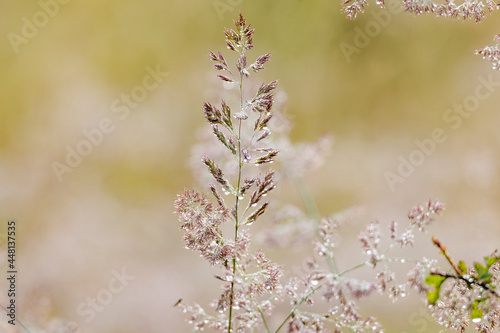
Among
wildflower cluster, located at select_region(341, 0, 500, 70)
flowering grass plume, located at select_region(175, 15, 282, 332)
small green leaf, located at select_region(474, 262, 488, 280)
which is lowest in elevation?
small green leaf, located at select_region(474, 262, 488, 280)

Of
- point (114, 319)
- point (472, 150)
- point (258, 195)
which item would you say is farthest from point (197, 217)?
point (472, 150)

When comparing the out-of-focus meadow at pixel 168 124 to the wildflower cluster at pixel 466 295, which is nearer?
the wildflower cluster at pixel 466 295

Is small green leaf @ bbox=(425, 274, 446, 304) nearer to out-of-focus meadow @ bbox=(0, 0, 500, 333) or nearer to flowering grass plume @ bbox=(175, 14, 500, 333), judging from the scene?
flowering grass plume @ bbox=(175, 14, 500, 333)

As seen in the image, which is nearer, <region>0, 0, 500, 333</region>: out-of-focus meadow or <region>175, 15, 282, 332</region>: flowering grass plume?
<region>175, 15, 282, 332</region>: flowering grass plume

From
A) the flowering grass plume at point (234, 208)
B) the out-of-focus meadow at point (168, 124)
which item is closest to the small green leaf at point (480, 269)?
the flowering grass plume at point (234, 208)

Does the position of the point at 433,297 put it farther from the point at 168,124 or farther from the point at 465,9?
the point at 168,124

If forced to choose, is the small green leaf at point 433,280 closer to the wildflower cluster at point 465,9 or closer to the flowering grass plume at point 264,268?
the flowering grass plume at point 264,268

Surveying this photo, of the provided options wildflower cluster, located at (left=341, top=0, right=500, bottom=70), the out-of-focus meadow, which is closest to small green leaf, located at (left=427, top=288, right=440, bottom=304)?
wildflower cluster, located at (left=341, top=0, right=500, bottom=70)

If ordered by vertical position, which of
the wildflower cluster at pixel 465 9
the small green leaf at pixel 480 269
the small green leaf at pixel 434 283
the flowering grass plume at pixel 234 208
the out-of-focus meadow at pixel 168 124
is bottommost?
the small green leaf at pixel 434 283

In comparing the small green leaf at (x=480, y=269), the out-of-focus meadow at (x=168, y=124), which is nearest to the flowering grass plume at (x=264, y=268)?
the small green leaf at (x=480, y=269)

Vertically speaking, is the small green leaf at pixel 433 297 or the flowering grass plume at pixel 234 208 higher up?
the flowering grass plume at pixel 234 208

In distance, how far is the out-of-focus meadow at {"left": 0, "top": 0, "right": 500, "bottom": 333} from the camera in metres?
1.16

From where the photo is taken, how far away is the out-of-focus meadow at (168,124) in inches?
45.7

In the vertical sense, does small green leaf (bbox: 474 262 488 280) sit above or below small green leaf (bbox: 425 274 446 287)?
above
